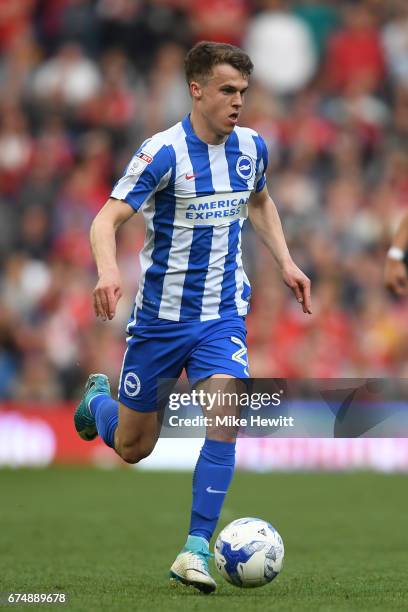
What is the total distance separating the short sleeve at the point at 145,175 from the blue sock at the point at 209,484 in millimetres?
1146

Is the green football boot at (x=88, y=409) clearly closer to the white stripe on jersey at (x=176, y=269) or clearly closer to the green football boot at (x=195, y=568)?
the white stripe on jersey at (x=176, y=269)

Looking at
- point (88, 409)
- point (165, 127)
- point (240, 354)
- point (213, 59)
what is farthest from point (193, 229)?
point (165, 127)

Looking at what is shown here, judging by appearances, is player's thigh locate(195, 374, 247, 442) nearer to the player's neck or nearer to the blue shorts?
the blue shorts

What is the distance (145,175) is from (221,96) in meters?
0.51

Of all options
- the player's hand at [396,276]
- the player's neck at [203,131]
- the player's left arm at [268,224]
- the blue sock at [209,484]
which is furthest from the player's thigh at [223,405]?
the player's hand at [396,276]

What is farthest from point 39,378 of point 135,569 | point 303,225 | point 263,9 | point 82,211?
point 135,569

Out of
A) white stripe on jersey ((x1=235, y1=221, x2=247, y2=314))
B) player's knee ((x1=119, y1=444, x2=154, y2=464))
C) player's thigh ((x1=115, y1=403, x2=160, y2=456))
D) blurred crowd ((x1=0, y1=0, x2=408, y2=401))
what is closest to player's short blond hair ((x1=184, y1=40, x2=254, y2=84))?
white stripe on jersey ((x1=235, y1=221, x2=247, y2=314))

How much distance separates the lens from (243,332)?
6.45 m

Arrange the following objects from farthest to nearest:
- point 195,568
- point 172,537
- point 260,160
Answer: point 172,537, point 260,160, point 195,568

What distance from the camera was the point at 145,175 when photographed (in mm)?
6141

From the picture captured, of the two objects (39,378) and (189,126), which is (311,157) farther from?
(189,126)

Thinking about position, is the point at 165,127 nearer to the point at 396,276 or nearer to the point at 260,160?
the point at 396,276

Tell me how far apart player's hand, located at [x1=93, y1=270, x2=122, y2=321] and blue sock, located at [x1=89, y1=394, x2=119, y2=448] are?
1508 mm

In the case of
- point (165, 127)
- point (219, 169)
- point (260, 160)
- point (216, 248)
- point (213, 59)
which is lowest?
point (216, 248)
